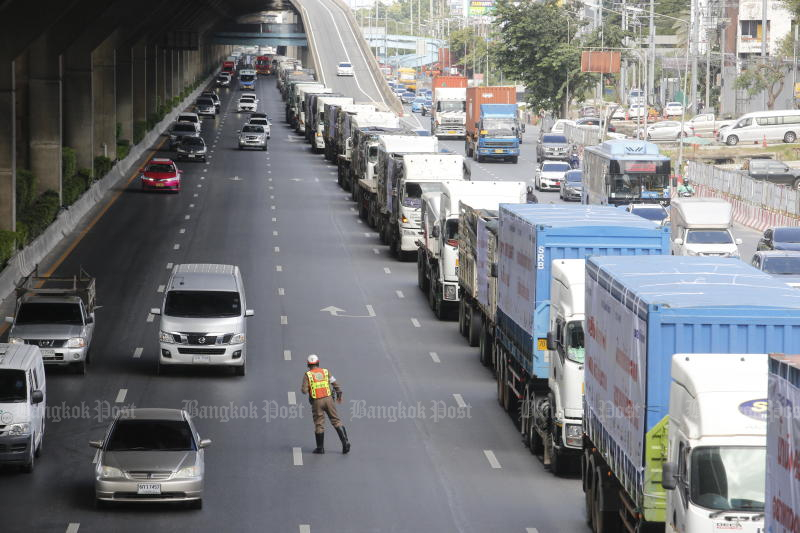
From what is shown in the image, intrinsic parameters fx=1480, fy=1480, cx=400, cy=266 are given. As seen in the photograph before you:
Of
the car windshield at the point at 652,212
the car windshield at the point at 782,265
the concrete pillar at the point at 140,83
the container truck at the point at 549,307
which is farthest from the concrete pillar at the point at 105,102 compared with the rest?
the container truck at the point at 549,307

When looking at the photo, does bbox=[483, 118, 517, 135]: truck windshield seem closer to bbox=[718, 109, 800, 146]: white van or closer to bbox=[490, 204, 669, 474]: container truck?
bbox=[718, 109, 800, 146]: white van

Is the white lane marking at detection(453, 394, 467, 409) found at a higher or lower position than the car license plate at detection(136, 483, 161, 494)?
lower

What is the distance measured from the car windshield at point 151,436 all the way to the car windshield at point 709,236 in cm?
2863

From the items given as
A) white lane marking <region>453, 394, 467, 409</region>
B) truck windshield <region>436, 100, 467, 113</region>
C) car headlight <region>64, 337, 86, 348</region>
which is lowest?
white lane marking <region>453, 394, 467, 409</region>

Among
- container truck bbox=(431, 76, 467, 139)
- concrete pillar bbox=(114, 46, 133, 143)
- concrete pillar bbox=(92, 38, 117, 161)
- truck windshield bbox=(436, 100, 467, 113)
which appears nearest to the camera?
concrete pillar bbox=(92, 38, 117, 161)

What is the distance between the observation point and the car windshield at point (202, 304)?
31312 mm

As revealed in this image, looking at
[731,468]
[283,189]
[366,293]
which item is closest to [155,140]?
[283,189]

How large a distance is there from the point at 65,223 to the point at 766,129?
57.1 metres

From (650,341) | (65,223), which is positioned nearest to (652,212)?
(65,223)

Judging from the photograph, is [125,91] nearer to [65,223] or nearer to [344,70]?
[65,223]

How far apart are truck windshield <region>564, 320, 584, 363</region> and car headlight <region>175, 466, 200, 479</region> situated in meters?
5.84

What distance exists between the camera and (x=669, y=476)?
14.8 m

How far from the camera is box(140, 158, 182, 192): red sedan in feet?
228

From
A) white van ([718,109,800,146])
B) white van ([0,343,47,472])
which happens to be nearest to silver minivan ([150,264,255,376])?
white van ([0,343,47,472])
